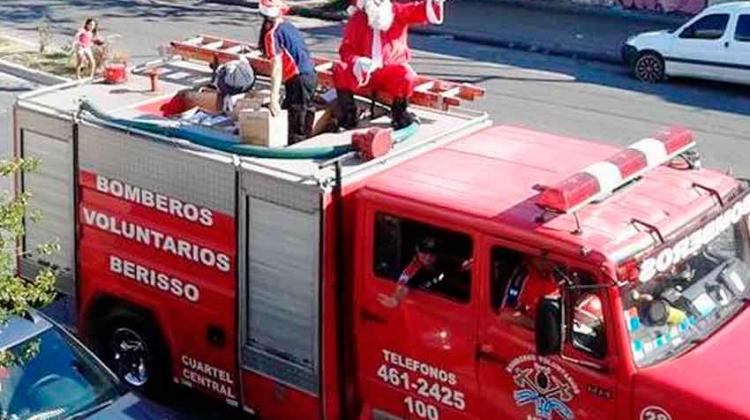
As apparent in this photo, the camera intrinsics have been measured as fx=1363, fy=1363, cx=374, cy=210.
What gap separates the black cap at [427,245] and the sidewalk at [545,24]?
52.4 feet

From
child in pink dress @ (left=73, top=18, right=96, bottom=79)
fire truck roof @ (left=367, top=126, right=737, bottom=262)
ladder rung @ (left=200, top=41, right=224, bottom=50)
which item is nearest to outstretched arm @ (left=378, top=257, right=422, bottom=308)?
fire truck roof @ (left=367, top=126, right=737, bottom=262)

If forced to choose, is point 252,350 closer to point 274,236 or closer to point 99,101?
point 274,236

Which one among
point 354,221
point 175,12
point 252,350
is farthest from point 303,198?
point 175,12

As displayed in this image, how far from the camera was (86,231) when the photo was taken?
10.1 metres

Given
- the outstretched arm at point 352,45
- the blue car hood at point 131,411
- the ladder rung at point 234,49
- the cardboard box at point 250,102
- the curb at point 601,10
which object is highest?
the outstretched arm at point 352,45

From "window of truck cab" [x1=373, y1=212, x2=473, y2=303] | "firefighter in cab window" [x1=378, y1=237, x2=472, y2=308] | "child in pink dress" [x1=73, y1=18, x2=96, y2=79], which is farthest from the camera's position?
"child in pink dress" [x1=73, y1=18, x2=96, y2=79]

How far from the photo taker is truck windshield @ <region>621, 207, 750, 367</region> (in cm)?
751

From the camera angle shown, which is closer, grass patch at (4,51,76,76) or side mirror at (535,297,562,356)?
side mirror at (535,297,562,356)

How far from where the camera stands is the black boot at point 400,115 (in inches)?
385

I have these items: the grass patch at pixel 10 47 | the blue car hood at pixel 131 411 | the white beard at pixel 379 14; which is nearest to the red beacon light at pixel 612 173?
the white beard at pixel 379 14

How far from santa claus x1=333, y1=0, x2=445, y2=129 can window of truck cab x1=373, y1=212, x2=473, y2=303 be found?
163 cm

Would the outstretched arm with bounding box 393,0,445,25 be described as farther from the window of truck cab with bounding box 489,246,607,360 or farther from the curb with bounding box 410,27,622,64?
the curb with bounding box 410,27,622,64

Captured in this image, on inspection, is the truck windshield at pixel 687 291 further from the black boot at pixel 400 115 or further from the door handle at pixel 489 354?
the black boot at pixel 400 115

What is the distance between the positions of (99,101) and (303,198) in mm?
2639
